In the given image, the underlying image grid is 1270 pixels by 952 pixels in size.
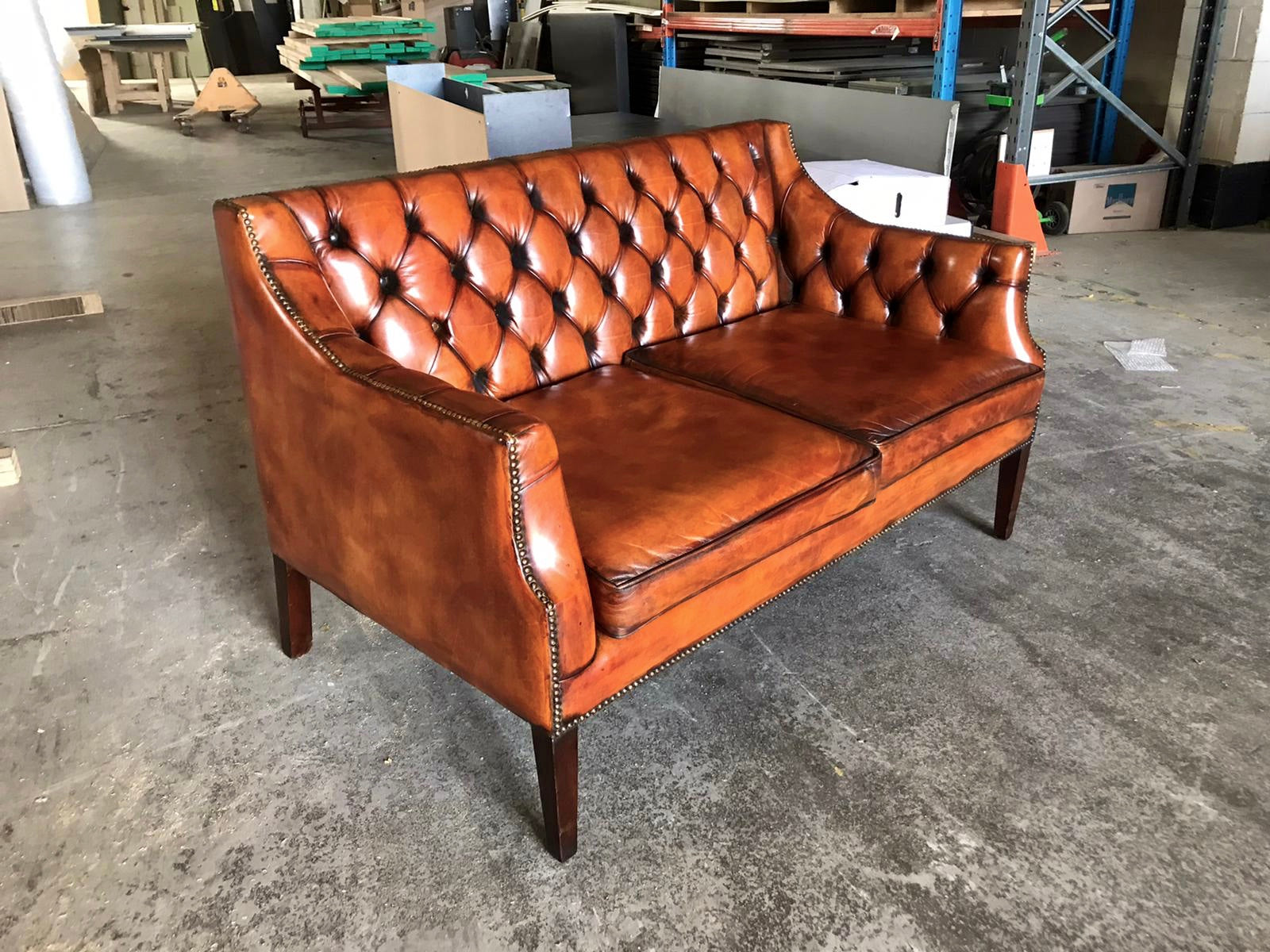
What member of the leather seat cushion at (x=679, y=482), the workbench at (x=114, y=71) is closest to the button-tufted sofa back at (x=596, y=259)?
the leather seat cushion at (x=679, y=482)

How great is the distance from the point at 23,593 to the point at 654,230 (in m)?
1.53

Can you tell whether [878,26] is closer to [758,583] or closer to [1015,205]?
[1015,205]

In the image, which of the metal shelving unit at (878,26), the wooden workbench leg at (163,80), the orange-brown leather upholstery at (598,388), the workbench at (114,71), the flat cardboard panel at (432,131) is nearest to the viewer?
the orange-brown leather upholstery at (598,388)

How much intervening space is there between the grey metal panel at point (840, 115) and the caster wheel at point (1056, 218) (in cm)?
139

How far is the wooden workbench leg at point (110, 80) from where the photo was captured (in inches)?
375

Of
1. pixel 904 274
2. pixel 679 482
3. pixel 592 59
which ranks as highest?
pixel 592 59

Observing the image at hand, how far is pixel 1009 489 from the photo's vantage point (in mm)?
2240

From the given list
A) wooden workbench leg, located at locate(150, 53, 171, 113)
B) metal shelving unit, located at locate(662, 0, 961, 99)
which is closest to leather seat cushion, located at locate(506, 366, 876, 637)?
metal shelving unit, located at locate(662, 0, 961, 99)

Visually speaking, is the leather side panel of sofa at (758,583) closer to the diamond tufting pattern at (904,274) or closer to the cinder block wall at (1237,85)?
the diamond tufting pattern at (904,274)

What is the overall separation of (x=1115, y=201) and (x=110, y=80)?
9.04 metres

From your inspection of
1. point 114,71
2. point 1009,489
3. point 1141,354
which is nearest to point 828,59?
point 1141,354

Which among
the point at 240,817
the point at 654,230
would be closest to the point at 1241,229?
the point at 654,230

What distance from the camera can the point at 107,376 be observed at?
3.36 m

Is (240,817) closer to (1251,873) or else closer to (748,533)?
(748,533)
